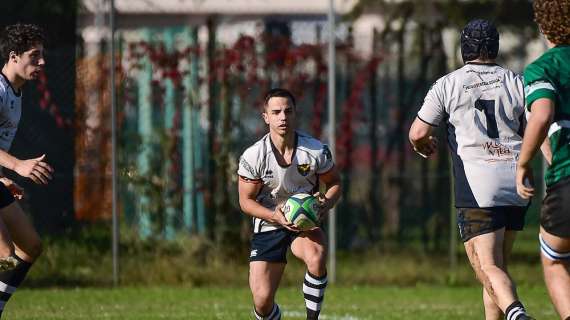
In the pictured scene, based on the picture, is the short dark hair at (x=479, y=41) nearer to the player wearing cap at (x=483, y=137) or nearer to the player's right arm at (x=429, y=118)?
the player wearing cap at (x=483, y=137)

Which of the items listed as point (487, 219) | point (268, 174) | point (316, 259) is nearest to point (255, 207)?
point (268, 174)

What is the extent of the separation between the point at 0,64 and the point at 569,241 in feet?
25.7

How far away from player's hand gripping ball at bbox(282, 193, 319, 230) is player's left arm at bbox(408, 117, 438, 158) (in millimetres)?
890

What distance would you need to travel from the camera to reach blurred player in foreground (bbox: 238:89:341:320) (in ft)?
27.5

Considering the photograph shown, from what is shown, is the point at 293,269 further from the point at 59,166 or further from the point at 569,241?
the point at 569,241

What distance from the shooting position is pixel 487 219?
297 inches

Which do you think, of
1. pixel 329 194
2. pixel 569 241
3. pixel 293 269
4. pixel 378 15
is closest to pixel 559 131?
pixel 569 241

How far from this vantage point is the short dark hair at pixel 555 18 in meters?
6.51

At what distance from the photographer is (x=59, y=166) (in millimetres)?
13297

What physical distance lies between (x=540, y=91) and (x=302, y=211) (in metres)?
2.23

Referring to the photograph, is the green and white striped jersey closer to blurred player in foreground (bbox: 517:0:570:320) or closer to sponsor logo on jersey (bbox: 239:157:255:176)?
blurred player in foreground (bbox: 517:0:570:320)

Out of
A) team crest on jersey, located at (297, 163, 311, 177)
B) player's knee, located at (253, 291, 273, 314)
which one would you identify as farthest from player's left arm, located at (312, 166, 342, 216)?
player's knee, located at (253, 291, 273, 314)

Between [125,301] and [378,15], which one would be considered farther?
[378,15]

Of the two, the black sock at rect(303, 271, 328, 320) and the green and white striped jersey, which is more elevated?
the green and white striped jersey
